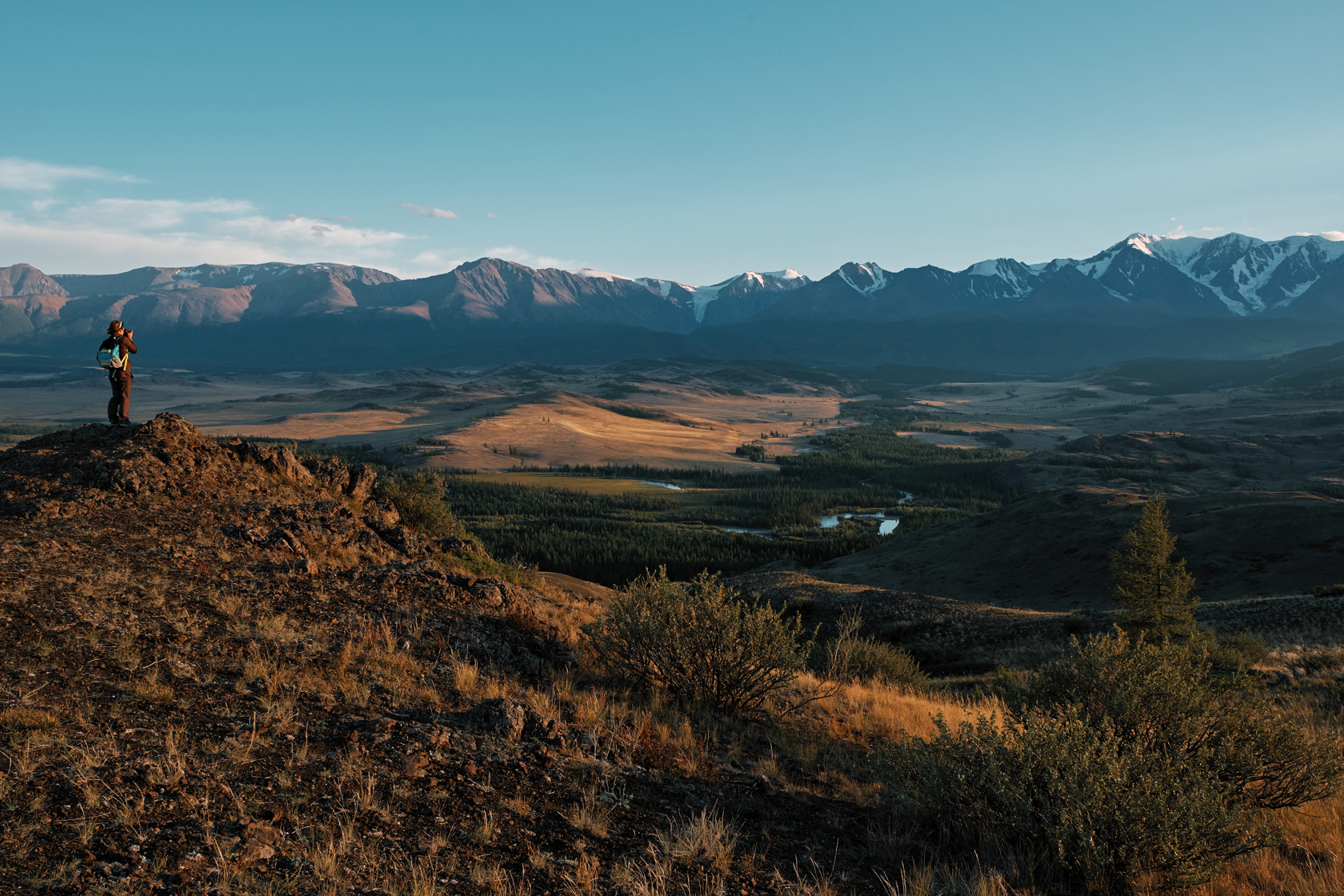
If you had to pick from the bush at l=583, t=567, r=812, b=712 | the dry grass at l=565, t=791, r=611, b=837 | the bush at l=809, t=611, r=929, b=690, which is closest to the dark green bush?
the bush at l=809, t=611, r=929, b=690

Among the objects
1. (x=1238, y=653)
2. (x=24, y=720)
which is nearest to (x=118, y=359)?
(x=24, y=720)

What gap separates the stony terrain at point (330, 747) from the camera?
15.7ft

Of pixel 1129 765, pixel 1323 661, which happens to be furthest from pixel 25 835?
pixel 1323 661

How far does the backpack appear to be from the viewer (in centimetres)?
1367

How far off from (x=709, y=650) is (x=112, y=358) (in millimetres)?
13218

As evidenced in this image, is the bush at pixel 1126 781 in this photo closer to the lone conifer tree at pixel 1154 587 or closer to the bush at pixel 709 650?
the bush at pixel 709 650

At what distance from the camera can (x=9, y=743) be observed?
17.6 feet

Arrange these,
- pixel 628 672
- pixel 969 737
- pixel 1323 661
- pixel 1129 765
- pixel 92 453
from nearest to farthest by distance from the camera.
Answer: pixel 1129 765 → pixel 969 737 → pixel 628 672 → pixel 92 453 → pixel 1323 661

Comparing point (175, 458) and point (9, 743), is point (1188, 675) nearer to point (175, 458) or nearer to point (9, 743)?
point (9, 743)

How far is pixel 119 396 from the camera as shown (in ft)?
48.3

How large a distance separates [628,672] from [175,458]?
34.2 ft

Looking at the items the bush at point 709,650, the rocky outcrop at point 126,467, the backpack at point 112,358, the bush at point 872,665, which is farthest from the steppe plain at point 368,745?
the bush at point 872,665

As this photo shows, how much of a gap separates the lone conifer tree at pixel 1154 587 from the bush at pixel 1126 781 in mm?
13486

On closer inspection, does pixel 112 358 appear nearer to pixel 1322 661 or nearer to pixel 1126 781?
pixel 1126 781
